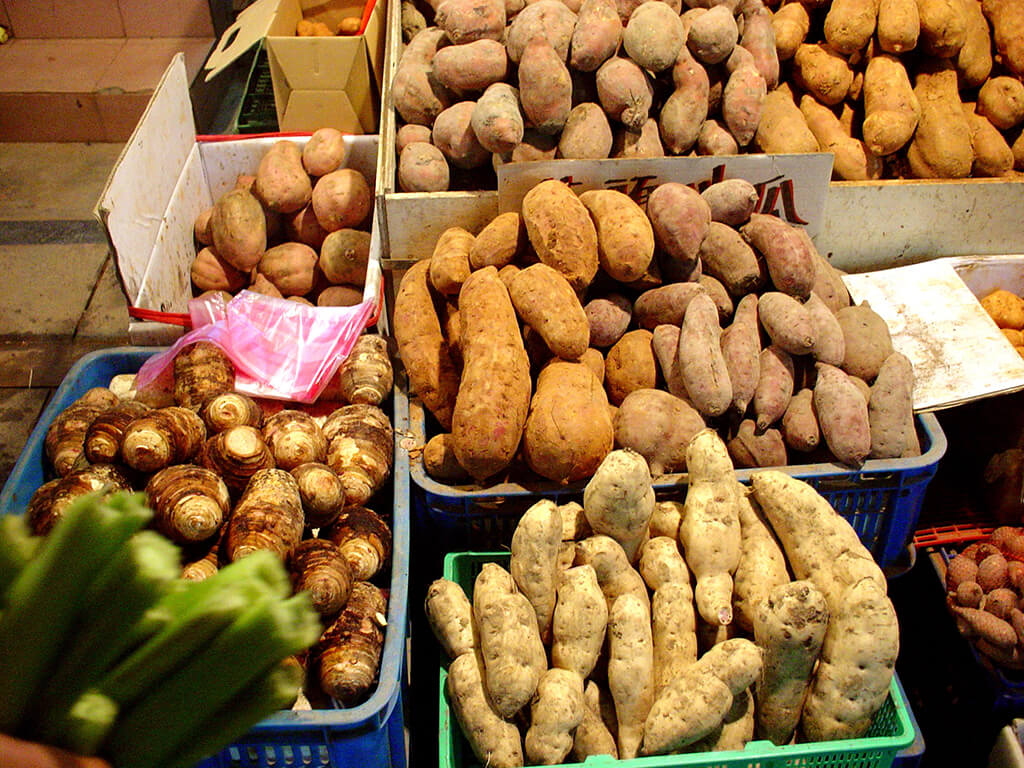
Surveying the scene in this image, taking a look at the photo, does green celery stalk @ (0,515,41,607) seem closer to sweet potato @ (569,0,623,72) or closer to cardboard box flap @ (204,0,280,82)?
sweet potato @ (569,0,623,72)

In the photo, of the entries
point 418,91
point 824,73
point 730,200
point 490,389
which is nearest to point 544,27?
point 418,91

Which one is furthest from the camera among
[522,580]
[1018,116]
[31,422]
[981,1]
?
[31,422]

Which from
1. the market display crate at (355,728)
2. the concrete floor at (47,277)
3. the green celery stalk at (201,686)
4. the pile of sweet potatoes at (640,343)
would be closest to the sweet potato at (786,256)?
the pile of sweet potatoes at (640,343)

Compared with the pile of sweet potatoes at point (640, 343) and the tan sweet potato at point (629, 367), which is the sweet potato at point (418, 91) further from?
the tan sweet potato at point (629, 367)

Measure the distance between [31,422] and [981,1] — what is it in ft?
13.4

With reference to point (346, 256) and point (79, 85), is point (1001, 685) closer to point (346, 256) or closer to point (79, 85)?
point (346, 256)

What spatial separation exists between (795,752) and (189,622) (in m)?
1.21

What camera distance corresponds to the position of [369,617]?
1.78 metres

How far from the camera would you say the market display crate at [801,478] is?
1981 mm

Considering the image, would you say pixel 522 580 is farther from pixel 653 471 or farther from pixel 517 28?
pixel 517 28

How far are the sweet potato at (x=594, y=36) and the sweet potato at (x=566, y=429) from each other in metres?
1.04

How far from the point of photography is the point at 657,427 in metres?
1.97

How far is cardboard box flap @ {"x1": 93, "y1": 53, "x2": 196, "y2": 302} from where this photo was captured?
249cm

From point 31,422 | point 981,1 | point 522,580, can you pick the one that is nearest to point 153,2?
point 31,422
